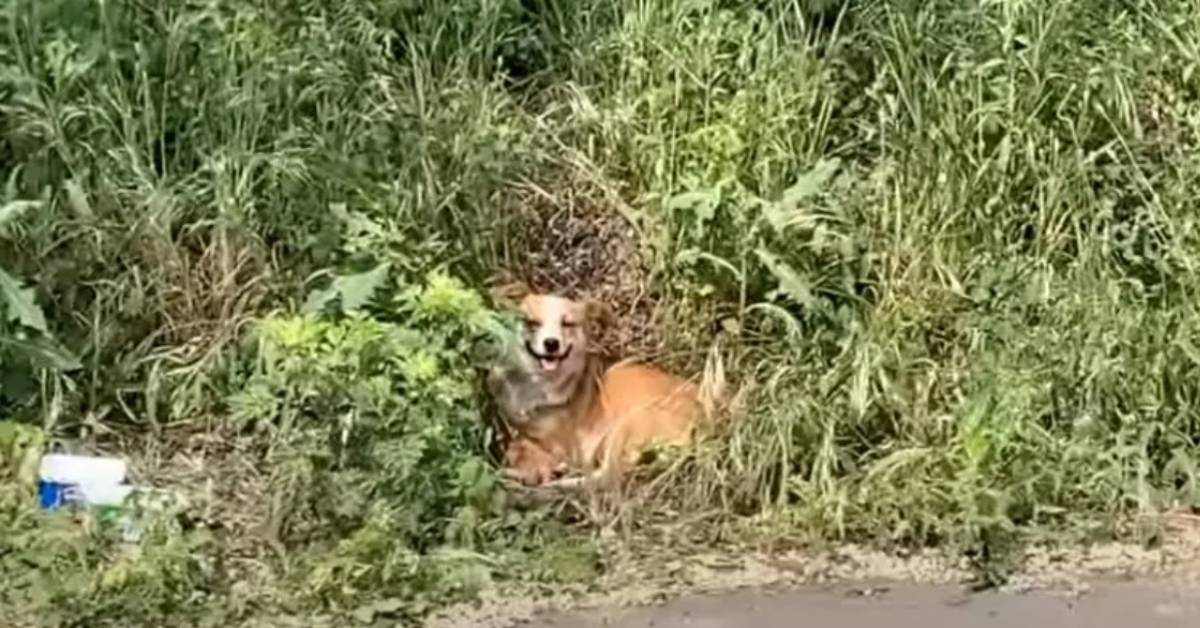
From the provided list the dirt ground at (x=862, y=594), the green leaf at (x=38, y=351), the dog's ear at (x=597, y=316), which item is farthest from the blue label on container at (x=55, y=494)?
the dog's ear at (x=597, y=316)

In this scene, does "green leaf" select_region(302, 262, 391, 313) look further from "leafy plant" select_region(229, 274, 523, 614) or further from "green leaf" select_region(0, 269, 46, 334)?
"green leaf" select_region(0, 269, 46, 334)

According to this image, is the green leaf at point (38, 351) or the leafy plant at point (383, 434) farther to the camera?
the green leaf at point (38, 351)

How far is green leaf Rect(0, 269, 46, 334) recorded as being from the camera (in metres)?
4.33

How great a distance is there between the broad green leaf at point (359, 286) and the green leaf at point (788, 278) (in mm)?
966

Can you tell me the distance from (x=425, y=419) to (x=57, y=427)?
0.96 m

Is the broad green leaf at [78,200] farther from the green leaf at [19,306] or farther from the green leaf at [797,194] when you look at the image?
the green leaf at [797,194]

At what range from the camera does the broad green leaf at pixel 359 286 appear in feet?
14.4

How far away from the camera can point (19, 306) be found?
14.2 ft

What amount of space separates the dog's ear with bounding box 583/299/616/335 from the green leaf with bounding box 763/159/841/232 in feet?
1.63

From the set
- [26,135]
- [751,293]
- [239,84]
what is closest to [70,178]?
[26,135]

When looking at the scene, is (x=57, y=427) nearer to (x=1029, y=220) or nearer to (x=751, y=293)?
(x=751, y=293)

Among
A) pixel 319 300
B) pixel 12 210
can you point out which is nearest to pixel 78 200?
pixel 12 210

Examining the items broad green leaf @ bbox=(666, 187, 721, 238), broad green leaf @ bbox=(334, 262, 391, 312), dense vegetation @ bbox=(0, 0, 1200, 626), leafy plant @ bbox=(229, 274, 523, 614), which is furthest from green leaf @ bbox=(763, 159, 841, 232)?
broad green leaf @ bbox=(334, 262, 391, 312)

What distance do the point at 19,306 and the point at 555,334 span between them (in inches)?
50.1
